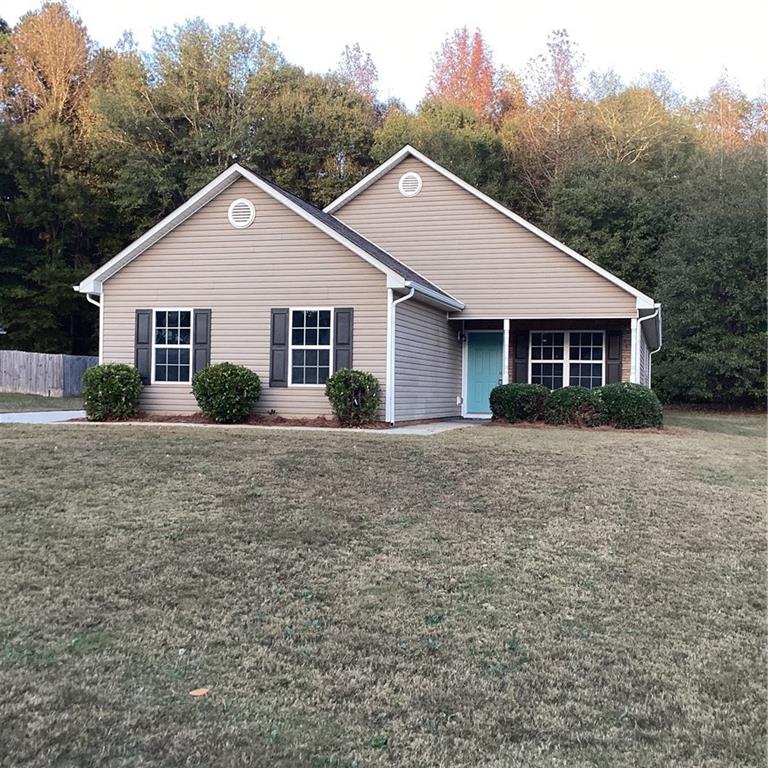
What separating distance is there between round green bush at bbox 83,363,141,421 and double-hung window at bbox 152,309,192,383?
29.0 inches

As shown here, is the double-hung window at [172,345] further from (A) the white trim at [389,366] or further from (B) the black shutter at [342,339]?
(A) the white trim at [389,366]

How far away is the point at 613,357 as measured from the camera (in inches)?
659

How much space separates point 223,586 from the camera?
4543 mm

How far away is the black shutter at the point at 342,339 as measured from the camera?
1305cm

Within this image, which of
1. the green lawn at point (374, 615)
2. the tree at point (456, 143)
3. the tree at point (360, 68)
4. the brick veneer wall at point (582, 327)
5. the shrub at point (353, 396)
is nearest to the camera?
the green lawn at point (374, 615)

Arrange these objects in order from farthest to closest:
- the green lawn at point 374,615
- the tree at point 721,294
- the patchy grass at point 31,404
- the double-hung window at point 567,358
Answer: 1. the tree at point 721,294
2. the patchy grass at point 31,404
3. the double-hung window at point 567,358
4. the green lawn at point 374,615

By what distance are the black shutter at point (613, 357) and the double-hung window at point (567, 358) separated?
93 millimetres

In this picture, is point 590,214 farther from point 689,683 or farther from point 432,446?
point 689,683

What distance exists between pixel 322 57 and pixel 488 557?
35.6 m

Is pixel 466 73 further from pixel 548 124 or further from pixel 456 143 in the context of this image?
pixel 456 143

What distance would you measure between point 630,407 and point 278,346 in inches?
251

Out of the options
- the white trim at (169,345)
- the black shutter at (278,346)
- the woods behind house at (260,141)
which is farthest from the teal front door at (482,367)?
the woods behind house at (260,141)

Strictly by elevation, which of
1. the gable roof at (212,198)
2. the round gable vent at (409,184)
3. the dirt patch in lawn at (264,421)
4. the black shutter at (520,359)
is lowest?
the dirt patch in lawn at (264,421)

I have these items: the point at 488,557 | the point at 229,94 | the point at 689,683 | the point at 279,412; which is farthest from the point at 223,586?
the point at 229,94
